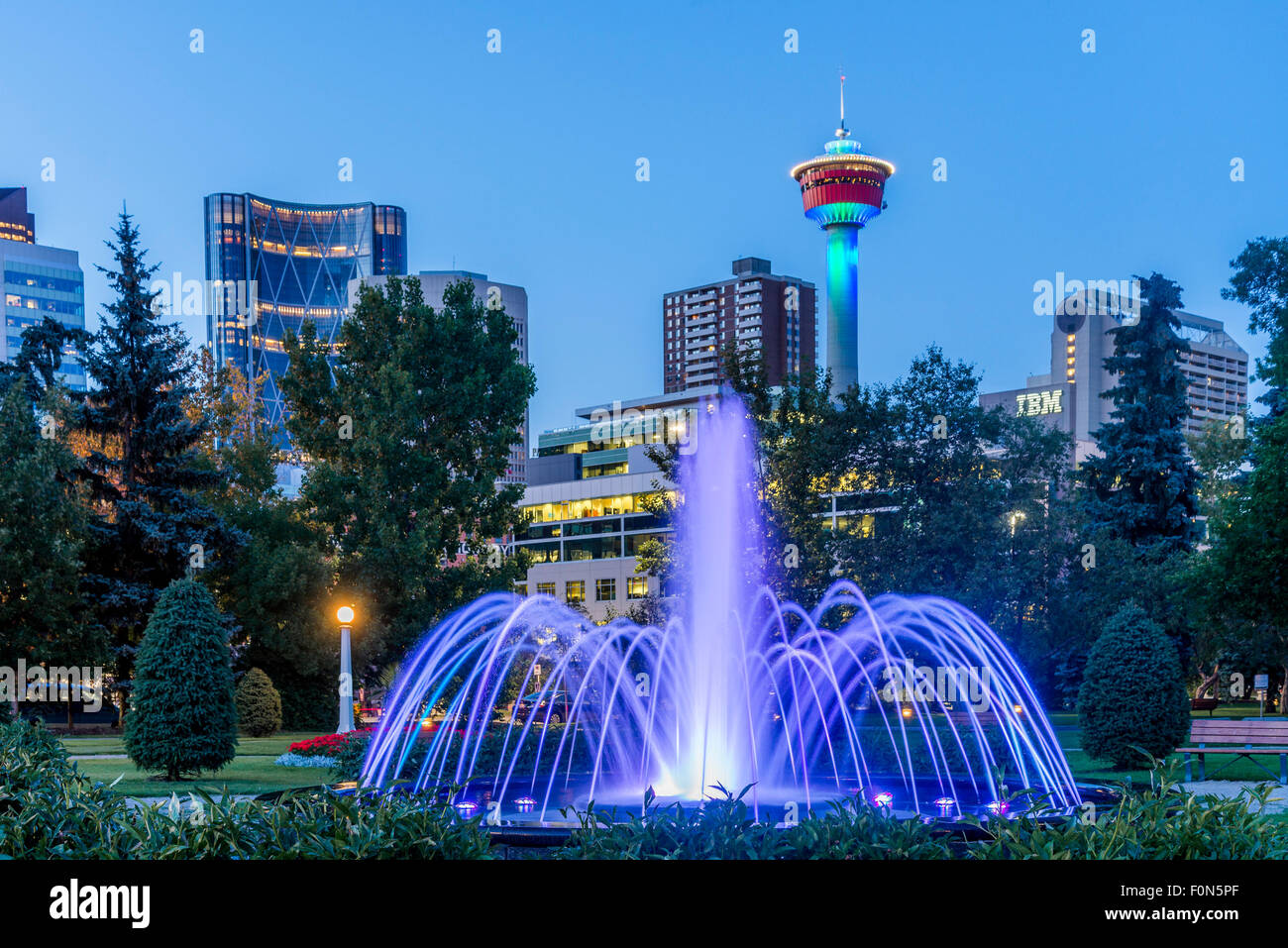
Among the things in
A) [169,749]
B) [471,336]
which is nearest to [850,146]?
[471,336]

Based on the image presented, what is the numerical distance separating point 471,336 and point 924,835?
34.0 m

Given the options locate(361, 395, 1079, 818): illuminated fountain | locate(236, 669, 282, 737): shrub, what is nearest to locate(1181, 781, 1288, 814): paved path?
locate(361, 395, 1079, 818): illuminated fountain

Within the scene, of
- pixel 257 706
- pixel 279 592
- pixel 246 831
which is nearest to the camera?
pixel 246 831

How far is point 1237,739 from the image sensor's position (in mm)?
21125

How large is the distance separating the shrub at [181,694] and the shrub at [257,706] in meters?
15.2

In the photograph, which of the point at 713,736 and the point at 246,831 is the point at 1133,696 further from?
the point at 246,831

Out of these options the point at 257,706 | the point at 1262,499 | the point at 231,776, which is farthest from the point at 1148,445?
the point at 231,776

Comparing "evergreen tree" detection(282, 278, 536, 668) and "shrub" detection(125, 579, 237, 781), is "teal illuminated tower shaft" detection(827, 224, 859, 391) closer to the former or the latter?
"evergreen tree" detection(282, 278, 536, 668)

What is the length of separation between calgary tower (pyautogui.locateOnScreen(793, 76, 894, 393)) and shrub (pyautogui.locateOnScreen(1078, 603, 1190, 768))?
4686 inches

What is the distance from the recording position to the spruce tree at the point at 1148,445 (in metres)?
48.6

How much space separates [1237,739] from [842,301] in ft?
405

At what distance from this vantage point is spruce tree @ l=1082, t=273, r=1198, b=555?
4856cm
